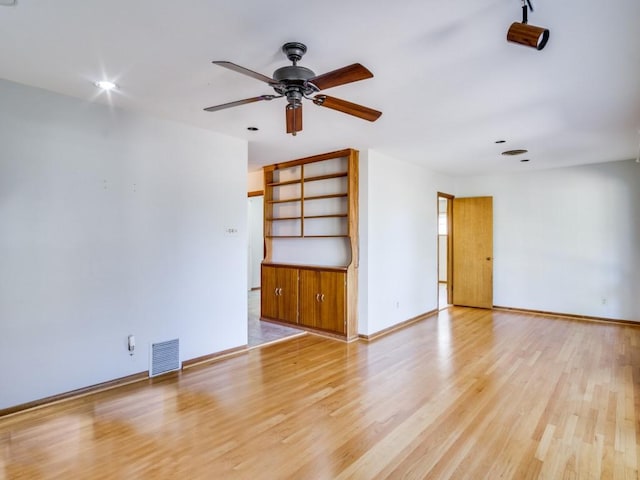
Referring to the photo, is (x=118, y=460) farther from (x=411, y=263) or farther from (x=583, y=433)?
(x=411, y=263)

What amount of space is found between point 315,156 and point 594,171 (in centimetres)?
442

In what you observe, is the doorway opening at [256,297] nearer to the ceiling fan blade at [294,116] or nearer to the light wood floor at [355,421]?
the light wood floor at [355,421]

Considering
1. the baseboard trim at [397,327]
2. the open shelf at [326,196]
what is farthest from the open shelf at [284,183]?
the baseboard trim at [397,327]

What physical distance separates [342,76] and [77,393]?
10.5ft

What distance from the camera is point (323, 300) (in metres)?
4.94

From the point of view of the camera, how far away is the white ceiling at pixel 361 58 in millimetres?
1875

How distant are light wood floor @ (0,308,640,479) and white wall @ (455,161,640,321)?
6.08 ft

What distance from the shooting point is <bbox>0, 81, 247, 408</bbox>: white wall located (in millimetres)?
2768

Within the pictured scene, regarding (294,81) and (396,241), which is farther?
(396,241)

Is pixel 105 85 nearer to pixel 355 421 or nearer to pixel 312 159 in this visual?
pixel 312 159

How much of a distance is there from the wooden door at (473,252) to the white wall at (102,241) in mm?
4587

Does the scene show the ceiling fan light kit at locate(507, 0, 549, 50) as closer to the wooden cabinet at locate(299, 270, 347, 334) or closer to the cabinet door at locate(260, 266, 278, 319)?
the wooden cabinet at locate(299, 270, 347, 334)

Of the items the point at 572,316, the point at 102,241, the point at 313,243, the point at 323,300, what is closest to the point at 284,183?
the point at 313,243

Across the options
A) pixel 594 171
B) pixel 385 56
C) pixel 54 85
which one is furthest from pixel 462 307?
pixel 54 85
